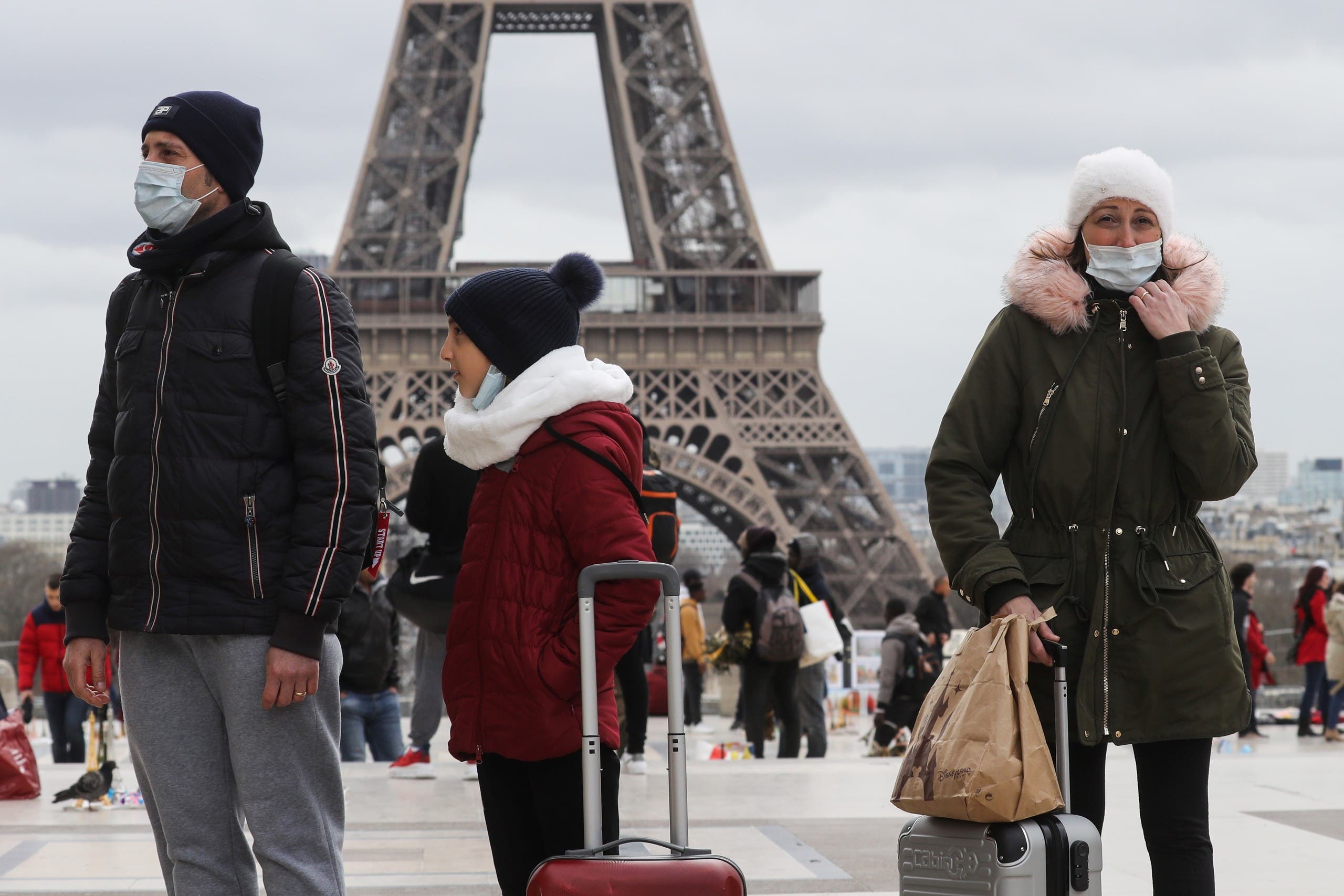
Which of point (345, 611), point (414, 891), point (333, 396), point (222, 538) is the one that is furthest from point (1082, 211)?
point (345, 611)

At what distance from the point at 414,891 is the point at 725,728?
10.5m

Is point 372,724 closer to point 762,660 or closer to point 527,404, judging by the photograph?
point 762,660

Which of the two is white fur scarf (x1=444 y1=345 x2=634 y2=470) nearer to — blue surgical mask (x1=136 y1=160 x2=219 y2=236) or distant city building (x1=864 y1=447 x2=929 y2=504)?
blue surgical mask (x1=136 y1=160 x2=219 y2=236)

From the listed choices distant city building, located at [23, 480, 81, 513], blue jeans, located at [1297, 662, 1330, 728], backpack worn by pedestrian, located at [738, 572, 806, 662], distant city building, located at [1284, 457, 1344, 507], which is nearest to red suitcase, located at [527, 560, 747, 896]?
backpack worn by pedestrian, located at [738, 572, 806, 662]

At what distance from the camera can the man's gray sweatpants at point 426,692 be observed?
7.97m

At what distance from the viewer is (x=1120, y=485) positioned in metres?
3.54

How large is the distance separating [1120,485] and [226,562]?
185 centimetres

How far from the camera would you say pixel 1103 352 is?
362 cm

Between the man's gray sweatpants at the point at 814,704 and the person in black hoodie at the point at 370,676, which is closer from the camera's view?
the person in black hoodie at the point at 370,676

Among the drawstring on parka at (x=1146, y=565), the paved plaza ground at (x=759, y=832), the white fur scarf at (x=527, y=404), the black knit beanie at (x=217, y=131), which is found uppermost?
the black knit beanie at (x=217, y=131)

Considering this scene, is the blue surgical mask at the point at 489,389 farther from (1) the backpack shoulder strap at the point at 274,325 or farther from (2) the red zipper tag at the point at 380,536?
(1) the backpack shoulder strap at the point at 274,325

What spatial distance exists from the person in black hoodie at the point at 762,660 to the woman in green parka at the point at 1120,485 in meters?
6.90

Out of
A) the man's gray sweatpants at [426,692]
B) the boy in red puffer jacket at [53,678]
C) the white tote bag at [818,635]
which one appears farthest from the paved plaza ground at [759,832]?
the boy in red puffer jacket at [53,678]

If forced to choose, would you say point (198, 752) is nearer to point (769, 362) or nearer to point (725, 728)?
point (725, 728)
